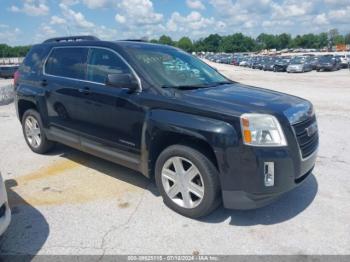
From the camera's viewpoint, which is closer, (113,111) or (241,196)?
(241,196)

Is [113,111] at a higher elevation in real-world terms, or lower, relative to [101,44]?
lower

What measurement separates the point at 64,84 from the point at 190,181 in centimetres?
248

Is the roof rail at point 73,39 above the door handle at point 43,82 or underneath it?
above

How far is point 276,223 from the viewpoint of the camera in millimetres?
3596

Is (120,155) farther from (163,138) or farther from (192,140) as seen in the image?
(192,140)

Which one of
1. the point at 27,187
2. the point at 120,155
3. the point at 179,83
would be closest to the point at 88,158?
the point at 27,187

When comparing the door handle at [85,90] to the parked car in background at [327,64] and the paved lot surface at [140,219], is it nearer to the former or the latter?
the paved lot surface at [140,219]

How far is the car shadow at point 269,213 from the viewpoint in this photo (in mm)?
3654

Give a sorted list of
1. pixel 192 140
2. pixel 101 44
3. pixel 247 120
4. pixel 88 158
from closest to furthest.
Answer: pixel 247 120
pixel 192 140
pixel 101 44
pixel 88 158

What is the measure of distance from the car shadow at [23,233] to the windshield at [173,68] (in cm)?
201

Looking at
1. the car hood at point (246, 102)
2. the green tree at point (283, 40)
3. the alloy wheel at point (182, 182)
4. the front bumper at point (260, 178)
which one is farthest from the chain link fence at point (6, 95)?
the green tree at point (283, 40)

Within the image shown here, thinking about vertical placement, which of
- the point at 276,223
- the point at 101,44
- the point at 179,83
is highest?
the point at 101,44

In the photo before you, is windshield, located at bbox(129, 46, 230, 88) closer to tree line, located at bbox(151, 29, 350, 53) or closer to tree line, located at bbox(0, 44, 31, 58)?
tree line, located at bbox(0, 44, 31, 58)

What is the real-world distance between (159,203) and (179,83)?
1467 millimetres
